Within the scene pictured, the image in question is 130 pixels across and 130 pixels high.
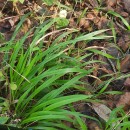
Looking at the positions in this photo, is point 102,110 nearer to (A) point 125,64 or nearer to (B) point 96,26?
(A) point 125,64

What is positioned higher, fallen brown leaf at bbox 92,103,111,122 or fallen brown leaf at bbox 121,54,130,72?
fallen brown leaf at bbox 121,54,130,72

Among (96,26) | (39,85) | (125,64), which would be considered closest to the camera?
(39,85)

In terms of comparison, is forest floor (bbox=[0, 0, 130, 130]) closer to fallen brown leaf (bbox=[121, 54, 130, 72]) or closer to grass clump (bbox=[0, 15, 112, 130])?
fallen brown leaf (bbox=[121, 54, 130, 72])

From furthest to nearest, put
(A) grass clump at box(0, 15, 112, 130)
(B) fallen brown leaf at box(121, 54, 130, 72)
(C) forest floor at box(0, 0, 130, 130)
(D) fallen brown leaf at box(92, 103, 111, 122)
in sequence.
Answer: (B) fallen brown leaf at box(121, 54, 130, 72)
(C) forest floor at box(0, 0, 130, 130)
(D) fallen brown leaf at box(92, 103, 111, 122)
(A) grass clump at box(0, 15, 112, 130)

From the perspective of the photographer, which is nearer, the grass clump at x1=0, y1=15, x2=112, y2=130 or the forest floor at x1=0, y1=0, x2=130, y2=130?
the grass clump at x1=0, y1=15, x2=112, y2=130

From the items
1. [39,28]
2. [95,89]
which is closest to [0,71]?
[39,28]

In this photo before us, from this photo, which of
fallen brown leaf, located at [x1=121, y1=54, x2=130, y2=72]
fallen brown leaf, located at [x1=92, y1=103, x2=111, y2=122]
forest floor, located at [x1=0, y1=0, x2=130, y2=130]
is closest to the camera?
fallen brown leaf, located at [x1=92, y1=103, x2=111, y2=122]

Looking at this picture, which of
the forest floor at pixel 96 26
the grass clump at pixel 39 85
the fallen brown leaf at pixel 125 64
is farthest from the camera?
the fallen brown leaf at pixel 125 64

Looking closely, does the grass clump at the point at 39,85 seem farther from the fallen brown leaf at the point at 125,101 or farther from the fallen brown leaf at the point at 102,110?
the fallen brown leaf at the point at 125,101

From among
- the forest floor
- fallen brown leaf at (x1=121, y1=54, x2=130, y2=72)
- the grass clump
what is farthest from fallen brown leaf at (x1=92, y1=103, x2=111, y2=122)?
fallen brown leaf at (x1=121, y1=54, x2=130, y2=72)

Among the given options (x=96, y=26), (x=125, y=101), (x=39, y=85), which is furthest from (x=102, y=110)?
(x=96, y=26)

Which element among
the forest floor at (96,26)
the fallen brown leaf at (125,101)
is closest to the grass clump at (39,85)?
the forest floor at (96,26)

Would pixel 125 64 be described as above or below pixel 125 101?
above
